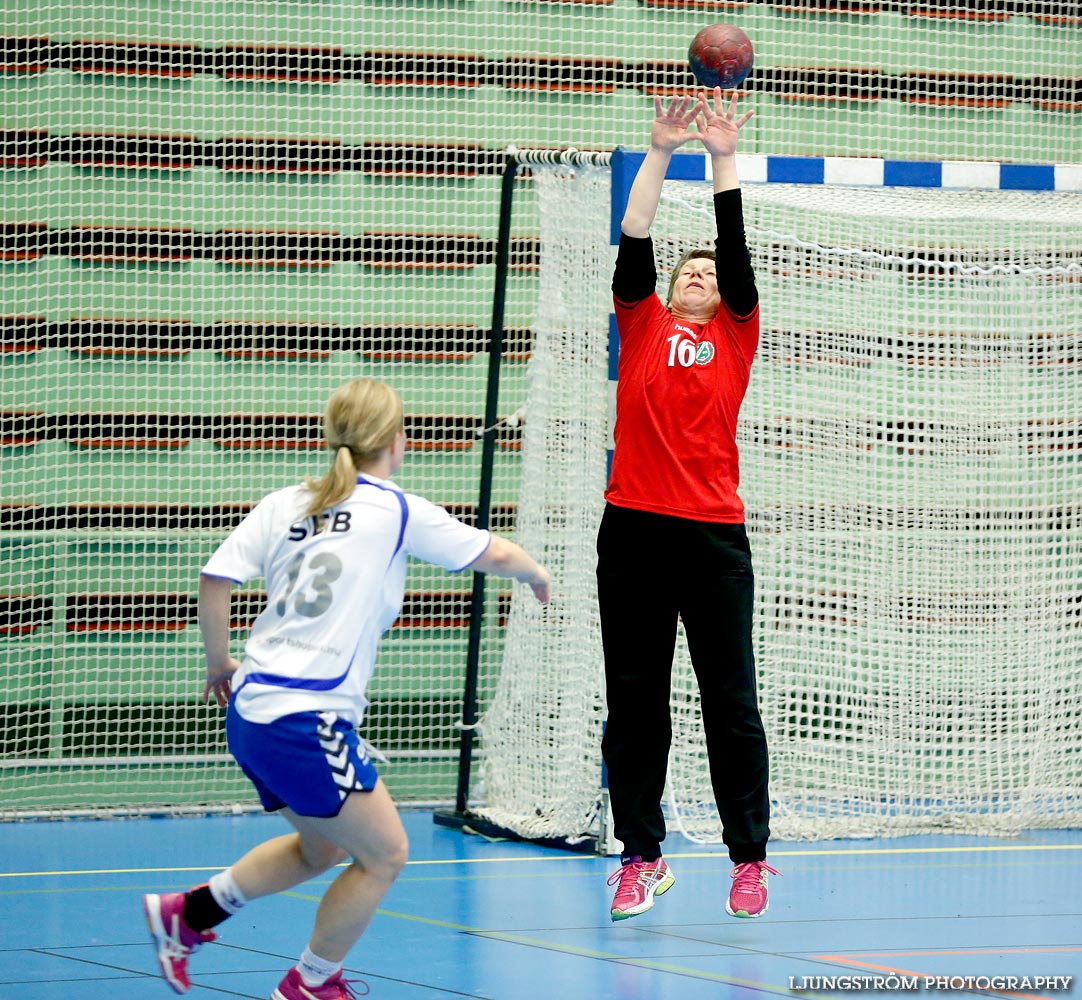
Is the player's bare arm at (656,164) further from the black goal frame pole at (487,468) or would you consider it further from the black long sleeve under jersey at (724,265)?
the black goal frame pole at (487,468)

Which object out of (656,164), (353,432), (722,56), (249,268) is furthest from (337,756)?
(249,268)

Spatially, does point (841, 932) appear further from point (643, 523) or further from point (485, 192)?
point (485, 192)

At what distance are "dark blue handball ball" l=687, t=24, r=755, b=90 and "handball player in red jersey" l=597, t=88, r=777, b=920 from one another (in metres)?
0.41

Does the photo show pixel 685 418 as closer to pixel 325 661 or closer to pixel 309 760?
pixel 325 661

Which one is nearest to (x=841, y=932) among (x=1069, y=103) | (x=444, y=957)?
(x=444, y=957)

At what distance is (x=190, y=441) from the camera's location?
710cm

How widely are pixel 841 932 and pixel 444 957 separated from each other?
104 cm

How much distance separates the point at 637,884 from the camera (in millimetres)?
3951

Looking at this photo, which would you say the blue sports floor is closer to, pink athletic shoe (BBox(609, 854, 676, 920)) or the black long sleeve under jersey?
pink athletic shoe (BBox(609, 854, 676, 920))

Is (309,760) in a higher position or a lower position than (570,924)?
higher

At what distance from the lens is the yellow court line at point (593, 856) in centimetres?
485

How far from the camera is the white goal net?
18.2ft

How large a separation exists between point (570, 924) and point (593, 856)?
108 cm

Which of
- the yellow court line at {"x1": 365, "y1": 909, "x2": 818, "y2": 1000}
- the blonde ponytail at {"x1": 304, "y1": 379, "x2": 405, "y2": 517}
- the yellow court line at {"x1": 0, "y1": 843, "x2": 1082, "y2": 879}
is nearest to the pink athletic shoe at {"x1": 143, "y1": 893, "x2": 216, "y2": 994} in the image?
the blonde ponytail at {"x1": 304, "y1": 379, "x2": 405, "y2": 517}
